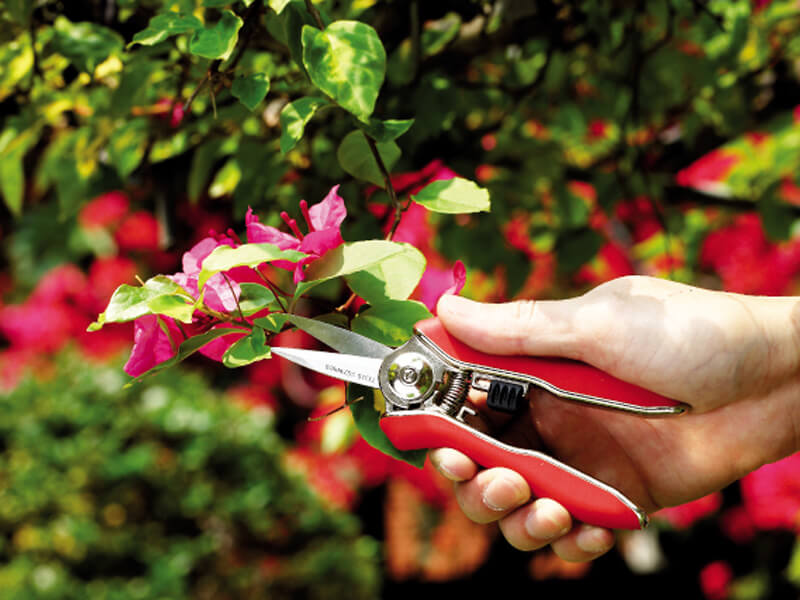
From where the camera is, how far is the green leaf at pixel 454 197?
73 cm

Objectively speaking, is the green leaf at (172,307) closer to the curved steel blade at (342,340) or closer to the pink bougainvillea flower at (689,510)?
the curved steel blade at (342,340)

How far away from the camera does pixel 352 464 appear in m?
3.58

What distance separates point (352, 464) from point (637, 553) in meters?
1.73

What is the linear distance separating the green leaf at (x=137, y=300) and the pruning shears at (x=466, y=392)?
0.52 ft

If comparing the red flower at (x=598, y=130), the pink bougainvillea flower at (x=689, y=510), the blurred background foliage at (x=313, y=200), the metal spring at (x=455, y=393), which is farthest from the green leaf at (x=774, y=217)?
the pink bougainvillea flower at (x=689, y=510)

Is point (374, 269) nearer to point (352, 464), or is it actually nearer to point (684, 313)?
point (684, 313)

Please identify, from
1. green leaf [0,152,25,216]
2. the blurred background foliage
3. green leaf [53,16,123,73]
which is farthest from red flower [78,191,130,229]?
green leaf [53,16,123,73]

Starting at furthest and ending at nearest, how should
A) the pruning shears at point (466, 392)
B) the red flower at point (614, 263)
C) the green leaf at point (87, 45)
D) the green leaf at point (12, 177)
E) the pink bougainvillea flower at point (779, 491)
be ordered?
the red flower at point (614, 263)
the pink bougainvillea flower at point (779, 491)
the green leaf at point (12, 177)
the green leaf at point (87, 45)
the pruning shears at point (466, 392)

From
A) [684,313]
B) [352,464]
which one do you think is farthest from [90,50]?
[352,464]

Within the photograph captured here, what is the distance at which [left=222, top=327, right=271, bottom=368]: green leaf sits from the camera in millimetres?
668

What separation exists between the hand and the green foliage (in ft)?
5.16

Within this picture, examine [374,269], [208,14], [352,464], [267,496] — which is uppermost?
[208,14]

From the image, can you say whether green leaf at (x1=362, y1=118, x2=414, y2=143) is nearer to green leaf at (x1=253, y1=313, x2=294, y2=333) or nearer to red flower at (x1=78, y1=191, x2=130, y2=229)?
green leaf at (x1=253, y1=313, x2=294, y2=333)

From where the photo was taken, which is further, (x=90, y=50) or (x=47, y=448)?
(x=47, y=448)
